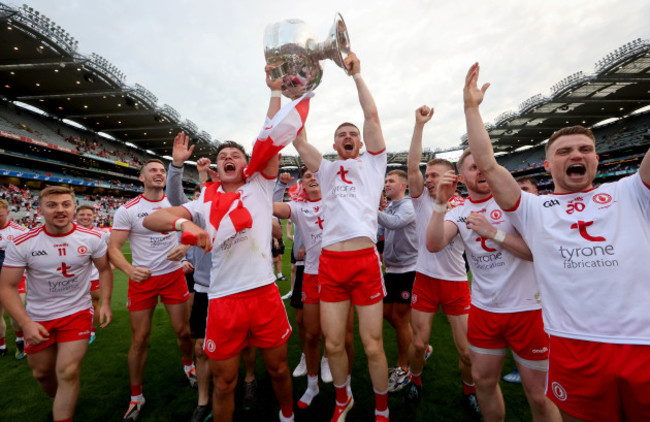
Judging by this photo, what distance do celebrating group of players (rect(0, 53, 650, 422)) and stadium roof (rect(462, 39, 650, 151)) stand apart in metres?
33.7

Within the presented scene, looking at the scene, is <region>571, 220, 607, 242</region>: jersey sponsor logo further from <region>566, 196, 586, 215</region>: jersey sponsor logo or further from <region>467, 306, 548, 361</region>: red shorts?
<region>467, 306, 548, 361</region>: red shorts

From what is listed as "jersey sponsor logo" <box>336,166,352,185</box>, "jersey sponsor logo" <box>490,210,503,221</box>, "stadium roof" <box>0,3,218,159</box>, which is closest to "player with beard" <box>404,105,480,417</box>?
"jersey sponsor logo" <box>490,210,503,221</box>

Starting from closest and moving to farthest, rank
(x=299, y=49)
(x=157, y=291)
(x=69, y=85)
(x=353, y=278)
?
(x=299, y=49), (x=353, y=278), (x=157, y=291), (x=69, y=85)

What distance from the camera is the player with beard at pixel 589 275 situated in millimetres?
1378

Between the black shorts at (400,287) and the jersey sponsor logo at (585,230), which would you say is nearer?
the jersey sponsor logo at (585,230)

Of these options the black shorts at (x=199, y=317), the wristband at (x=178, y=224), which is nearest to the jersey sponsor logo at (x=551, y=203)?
the wristband at (x=178, y=224)

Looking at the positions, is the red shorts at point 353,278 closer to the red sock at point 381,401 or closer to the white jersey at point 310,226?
the red sock at point 381,401

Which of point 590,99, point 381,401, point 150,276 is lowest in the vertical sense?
point 381,401

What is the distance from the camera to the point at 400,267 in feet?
12.2

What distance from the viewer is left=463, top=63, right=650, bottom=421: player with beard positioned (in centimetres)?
138

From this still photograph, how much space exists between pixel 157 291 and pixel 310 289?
74.3 inches

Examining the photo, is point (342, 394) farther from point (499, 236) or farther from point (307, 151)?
point (307, 151)

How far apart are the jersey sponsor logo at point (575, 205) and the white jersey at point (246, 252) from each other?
6.87ft

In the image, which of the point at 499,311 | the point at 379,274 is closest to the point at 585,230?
the point at 499,311
